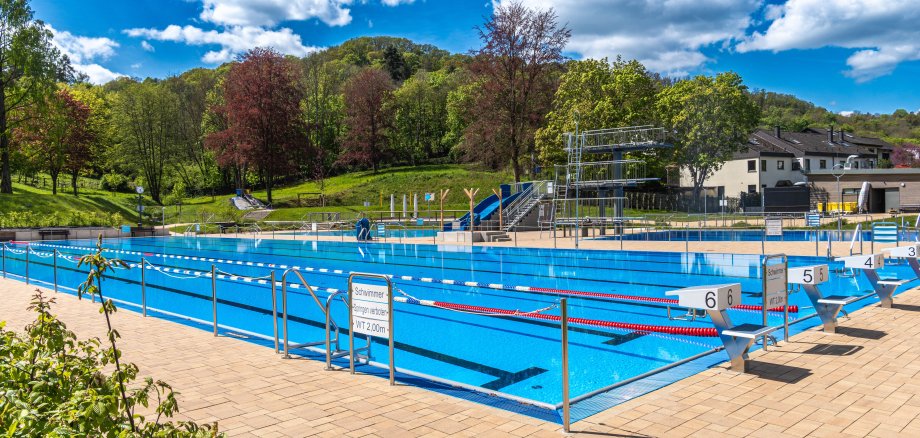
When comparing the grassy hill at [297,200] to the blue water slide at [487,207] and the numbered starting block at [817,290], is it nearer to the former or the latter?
the blue water slide at [487,207]

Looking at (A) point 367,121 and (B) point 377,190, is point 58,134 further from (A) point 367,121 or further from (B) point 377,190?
(A) point 367,121

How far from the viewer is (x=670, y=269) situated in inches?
647

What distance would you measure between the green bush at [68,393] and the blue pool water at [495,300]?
11.0 feet

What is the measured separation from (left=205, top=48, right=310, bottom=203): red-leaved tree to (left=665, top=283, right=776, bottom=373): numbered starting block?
4614 centimetres

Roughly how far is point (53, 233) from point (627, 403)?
119 ft

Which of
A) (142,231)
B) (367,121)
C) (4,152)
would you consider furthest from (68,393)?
(367,121)

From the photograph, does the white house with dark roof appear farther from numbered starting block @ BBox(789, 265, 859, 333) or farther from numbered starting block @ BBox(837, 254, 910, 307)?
numbered starting block @ BBox(789, 265, 859, 333)

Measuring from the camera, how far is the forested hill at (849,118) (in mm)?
90000

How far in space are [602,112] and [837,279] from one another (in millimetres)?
25244

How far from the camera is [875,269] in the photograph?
29.6ft

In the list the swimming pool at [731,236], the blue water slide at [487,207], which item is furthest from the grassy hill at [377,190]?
the swimming pool at [731,236]

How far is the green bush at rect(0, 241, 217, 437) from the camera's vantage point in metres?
2.09

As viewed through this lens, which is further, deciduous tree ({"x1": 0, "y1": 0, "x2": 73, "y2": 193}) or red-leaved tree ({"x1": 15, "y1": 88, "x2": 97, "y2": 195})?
red-leaved tree ({"x1": 15, "y1": 88, "x2": 97, "y2": 195})

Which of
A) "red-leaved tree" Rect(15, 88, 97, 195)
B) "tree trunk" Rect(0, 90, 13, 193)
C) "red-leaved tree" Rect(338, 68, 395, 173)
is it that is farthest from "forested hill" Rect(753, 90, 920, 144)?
"tree trunk" Rect(0, 90, 13, 193)
